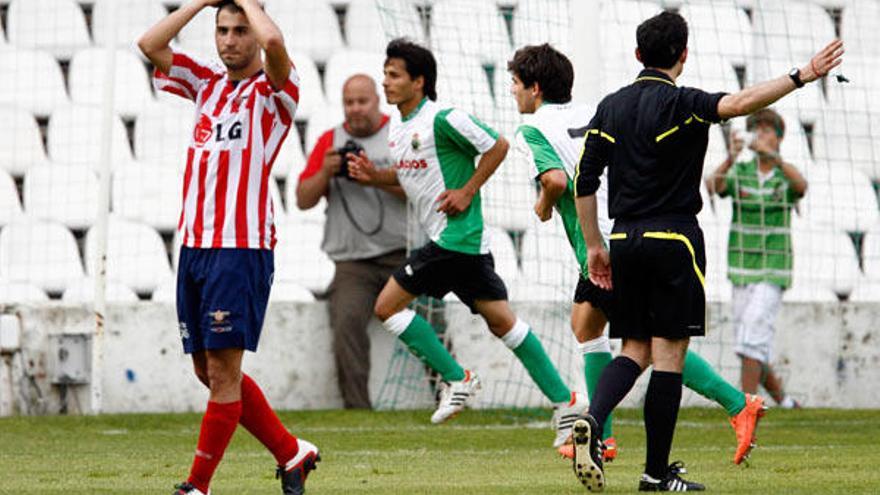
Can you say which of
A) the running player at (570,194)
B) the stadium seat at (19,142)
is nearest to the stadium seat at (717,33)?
the running player at (570,194)

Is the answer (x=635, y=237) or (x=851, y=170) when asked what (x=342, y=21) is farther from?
(x=635, y=237)

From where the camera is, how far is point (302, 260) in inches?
512

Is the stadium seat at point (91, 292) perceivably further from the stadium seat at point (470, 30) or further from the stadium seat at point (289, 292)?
the stadium seat at point (470, 30)

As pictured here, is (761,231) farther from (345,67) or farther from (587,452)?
(587,452)

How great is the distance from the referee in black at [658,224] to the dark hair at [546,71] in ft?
6.40

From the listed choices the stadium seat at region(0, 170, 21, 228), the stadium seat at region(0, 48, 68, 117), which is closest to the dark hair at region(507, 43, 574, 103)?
the stadium seat at region(0, 170, 21, 228)

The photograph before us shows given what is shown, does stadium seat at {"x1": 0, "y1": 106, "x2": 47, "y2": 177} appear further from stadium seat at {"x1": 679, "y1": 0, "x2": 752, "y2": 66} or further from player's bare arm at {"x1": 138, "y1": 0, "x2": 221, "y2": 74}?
player's bare arm at {"x1": 138, "y1": 0, "x2": 221, "y2": 74}

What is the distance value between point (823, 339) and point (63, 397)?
5463 mm

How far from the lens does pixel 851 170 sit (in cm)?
1380

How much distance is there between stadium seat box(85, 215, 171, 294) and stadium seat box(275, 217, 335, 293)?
34.3 inches

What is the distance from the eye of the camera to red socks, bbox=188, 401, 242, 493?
5676mm

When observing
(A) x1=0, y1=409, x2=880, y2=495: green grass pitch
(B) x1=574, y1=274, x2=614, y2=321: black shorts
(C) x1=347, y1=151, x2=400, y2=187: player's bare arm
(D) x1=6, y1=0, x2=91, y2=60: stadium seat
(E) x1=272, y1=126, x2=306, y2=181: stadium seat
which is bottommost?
(A) x1=0, y1=409, x2=880, y2=495: green grass pitch

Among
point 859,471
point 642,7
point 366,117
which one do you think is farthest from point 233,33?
point 642,7

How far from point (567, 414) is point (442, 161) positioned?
1.62 meters
